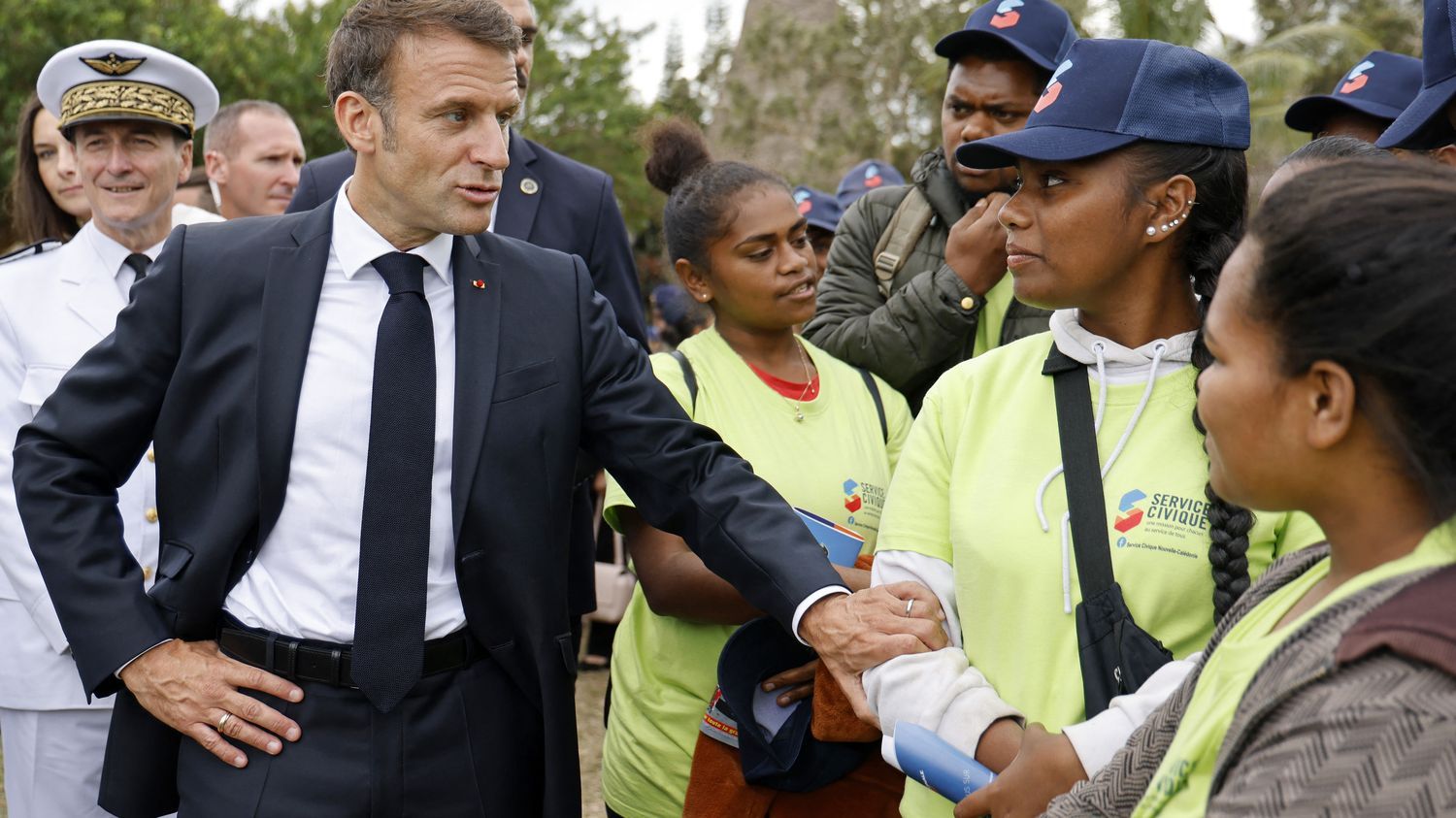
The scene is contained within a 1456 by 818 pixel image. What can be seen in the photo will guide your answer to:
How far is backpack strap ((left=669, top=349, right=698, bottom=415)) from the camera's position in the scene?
330 centimetres

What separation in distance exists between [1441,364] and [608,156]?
18.1 metres

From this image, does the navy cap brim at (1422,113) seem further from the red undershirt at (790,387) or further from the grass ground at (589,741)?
the grass ground at (589,741)

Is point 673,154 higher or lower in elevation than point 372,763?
higher

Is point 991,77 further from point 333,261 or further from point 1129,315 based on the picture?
point 333,261

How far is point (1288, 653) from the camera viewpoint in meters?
1.46

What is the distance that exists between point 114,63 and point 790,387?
2.26 m

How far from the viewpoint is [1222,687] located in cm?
165

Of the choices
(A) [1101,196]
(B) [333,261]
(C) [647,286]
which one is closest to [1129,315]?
(A) [1101,196]

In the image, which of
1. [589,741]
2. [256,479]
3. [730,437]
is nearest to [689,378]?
[730,437]

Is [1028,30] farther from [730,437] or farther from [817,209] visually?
[817,209]

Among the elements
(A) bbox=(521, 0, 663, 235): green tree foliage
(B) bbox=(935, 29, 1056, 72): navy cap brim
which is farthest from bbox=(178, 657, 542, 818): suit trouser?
(A) bbox=(521, 0, 663, 235): green tree foliage

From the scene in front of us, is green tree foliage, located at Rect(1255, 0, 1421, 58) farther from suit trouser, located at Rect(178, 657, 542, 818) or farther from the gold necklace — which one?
suit trouser, located at Rect(178, 657, 542, 818)

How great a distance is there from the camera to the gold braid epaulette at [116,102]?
151 inches

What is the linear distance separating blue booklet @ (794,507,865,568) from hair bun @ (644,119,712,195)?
50.2 inches
